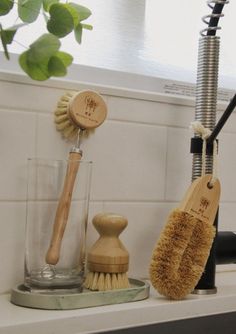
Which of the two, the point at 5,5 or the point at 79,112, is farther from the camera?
the point at 79,112

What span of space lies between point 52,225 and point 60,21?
0.89ft

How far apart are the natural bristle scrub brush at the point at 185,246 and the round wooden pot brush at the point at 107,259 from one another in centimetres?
4

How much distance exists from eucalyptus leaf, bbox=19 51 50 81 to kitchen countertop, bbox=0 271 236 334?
0.27 m

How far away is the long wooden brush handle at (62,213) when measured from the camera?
730mm

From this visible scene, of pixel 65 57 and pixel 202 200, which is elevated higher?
pixel 65 57

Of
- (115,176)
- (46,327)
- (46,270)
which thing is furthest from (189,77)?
(46,327)

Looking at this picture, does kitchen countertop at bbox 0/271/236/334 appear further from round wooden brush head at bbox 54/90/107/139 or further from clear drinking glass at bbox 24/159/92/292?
round wooden brush head at bbox 54/90/107/139

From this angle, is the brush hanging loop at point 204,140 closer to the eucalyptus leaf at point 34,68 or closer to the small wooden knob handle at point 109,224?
the small wooden knob handle at point 109,224

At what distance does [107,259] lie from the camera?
764 millimetres

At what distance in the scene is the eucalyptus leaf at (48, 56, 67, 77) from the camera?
0.64m

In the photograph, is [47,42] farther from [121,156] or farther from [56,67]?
[121,156]

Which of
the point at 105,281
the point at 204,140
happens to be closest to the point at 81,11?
the point at 204,140

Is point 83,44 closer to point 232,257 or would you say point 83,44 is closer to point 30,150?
point 30,150

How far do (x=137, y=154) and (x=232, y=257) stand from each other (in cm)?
22
